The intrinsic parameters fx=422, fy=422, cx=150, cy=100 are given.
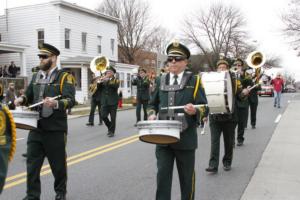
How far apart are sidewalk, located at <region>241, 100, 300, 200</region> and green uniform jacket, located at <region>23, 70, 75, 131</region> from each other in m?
2.64

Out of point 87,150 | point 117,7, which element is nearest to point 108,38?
point 117,7

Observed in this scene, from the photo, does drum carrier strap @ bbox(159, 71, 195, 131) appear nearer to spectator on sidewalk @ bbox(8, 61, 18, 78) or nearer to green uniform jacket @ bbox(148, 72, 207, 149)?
green uniform jacket @ bbox(148, 72, 207, 149)

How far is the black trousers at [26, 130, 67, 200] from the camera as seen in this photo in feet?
16.8

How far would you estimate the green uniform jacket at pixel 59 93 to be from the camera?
520cm

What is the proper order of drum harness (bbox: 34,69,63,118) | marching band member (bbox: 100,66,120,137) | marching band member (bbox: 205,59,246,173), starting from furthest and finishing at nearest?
1. marching band member (bbox: 100,66,120,137)
2. marching band member (bbox: 205,59,246,173)
3. drum harness (bbox: 34,69,63,118)

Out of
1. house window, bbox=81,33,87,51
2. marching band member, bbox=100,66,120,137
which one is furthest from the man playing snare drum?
house window, bbox=81,33,87,51

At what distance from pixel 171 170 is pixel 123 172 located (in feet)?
9.45

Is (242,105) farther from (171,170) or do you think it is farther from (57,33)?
(57,33)

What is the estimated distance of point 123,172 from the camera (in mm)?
7254

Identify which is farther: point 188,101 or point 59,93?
point 59,93

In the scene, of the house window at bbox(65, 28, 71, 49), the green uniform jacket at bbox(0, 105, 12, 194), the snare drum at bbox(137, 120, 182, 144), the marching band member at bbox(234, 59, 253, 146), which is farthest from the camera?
the house window at bbox(65, 28, 71, 49)

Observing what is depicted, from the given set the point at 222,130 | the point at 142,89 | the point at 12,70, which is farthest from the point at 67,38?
the point at 222,130

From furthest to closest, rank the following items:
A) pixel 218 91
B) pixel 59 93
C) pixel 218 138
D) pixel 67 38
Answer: pixel 67 38 < pixel 218 138 < pixel 218 91 < pixel 59 93

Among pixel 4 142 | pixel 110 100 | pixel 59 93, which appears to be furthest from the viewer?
pixel 110 100
